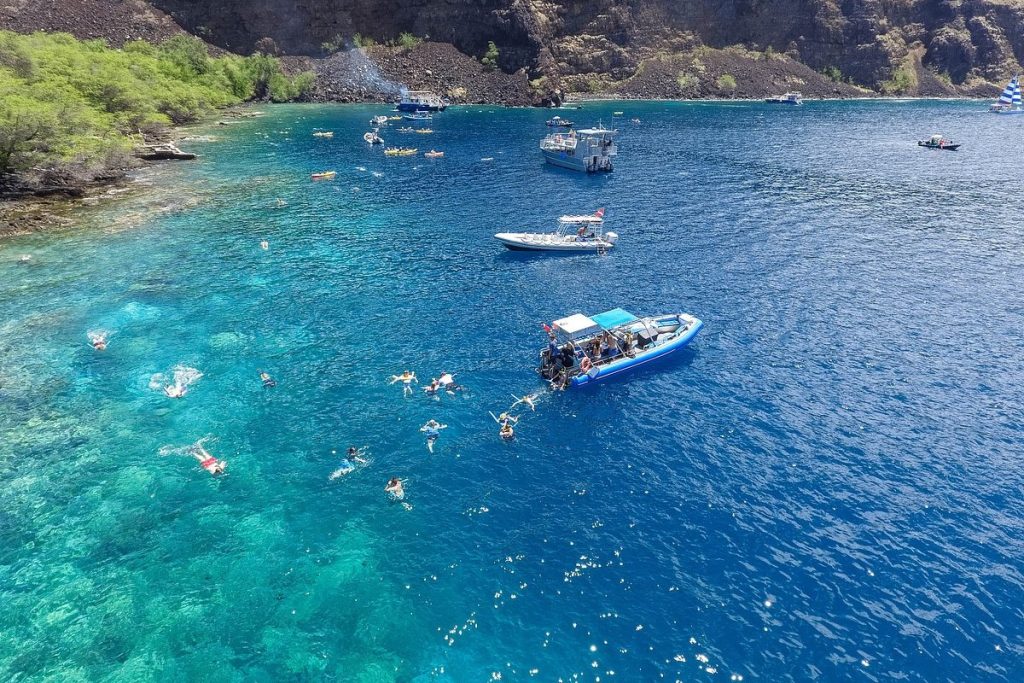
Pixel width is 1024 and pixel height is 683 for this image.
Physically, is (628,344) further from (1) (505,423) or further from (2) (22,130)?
(2) (22,130)

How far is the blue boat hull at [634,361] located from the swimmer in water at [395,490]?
18395 millimetres

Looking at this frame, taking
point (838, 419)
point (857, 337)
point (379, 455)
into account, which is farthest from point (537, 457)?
point (857, 337)

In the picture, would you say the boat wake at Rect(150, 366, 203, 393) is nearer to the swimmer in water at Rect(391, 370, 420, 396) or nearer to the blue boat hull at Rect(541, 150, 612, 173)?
the swimmer in water at Rect(391, 370, 420, 396)

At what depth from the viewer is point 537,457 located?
4278cm

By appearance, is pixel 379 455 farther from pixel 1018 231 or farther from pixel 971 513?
pixel 1018 231

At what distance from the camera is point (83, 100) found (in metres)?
111

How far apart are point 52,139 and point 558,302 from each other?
273ft


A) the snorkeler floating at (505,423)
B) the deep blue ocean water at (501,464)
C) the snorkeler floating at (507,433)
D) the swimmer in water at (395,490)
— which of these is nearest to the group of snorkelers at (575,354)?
the deep blue ocean water at (501,464)

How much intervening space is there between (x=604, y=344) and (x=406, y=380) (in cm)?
1798

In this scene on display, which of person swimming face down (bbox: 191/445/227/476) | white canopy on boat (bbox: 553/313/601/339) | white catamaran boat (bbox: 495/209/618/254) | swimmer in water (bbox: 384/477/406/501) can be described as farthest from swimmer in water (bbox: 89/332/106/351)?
white catamaran boat (bbox: 495/209/618/254)

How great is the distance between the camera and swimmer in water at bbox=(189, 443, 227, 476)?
40.8m

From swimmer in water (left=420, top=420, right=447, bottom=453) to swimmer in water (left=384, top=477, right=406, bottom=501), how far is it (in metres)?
4.56

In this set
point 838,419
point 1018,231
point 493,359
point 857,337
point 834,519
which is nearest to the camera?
point 834,519

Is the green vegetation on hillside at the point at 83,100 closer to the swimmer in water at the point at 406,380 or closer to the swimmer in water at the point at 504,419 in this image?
the swimmer in water at the point at 406,380
